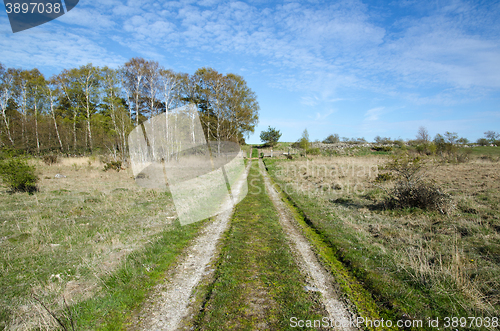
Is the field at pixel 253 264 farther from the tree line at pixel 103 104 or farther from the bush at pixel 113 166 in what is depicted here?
the tree line at pixel 103 104

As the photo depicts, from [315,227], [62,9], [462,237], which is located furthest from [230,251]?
[62,9]

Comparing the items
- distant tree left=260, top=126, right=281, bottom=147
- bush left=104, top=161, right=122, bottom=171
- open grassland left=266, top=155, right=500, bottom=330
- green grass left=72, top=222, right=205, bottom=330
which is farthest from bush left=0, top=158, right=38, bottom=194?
distant tree left=260, top=126, right=281, bottom=147

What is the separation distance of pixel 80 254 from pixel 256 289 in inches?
194

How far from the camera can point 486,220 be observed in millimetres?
7320

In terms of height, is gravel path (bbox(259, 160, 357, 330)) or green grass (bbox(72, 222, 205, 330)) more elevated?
green grass (bbox(72, 222, 205, 330))

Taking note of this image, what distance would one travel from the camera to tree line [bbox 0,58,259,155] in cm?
2983

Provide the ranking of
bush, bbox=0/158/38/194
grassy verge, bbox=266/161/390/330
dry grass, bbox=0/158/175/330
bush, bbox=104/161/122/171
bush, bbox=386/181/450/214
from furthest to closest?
bush, bbox=104/161/122/171
bush, bbox=0/158/38/194
bush, bbox=386/181/450/214
dry grass, bbox=0/158/175/330
grassy verge, bbox=266/161/390/330

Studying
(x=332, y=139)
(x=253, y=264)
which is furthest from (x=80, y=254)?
(x=332, y=139)

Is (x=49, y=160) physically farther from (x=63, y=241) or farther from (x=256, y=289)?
(x=256, y=289)

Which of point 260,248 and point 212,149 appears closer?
A: point 260,248

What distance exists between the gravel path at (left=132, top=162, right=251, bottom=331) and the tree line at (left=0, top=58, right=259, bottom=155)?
26.3 m

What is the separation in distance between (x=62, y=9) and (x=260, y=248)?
7790 mm

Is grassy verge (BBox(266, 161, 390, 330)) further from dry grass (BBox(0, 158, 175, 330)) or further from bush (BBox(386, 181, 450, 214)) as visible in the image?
dry grass (BBox(0, 158, 175, 330))

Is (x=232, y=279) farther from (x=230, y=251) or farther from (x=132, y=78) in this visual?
(x=132, y=78)
